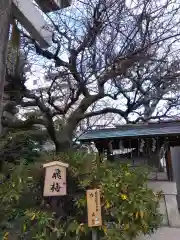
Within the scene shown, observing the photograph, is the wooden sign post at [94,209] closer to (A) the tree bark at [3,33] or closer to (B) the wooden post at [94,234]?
(B) the wooden post at [94,234]

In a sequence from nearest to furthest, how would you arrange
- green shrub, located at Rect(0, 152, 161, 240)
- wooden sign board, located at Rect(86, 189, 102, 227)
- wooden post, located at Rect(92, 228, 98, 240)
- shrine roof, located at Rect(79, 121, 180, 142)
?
wooden sign board, located at Rect(86, 189, 102, 227) → wooden post, located at Rect(92, 228, 98, 240) → green shrub, located at Rect(0, 152, 161, 240) → shrine roof, located at Rect(79, 121, 180, 142)

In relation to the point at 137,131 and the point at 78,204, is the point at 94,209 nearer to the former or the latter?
the point at 78,204

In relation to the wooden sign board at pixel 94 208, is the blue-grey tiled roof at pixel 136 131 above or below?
above

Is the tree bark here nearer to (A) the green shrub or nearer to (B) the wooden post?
(A) the green shrub

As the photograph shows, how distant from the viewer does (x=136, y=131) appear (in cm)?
882

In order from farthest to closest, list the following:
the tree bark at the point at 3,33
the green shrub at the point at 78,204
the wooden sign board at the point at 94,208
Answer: the tree bark at the point at 3,33
the green shrub at the point at 78,204
the wooden sign board at the point at 94,208

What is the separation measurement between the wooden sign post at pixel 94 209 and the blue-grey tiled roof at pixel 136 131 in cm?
439

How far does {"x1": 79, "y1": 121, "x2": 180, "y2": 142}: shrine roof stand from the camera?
26.6 ft

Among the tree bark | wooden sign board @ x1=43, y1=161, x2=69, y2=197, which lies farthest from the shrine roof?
the tree bark

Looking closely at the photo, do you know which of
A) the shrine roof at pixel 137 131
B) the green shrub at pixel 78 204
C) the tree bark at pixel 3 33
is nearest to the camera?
the green shrub at pixel 78 204

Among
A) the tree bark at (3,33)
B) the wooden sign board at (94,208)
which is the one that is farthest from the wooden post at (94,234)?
the tree bark at (3,33)

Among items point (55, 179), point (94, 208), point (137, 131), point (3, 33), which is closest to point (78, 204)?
point (94, 208)

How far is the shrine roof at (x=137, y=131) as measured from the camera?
8.09 meters

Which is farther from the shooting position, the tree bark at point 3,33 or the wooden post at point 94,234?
the tree bark at point 3,33
